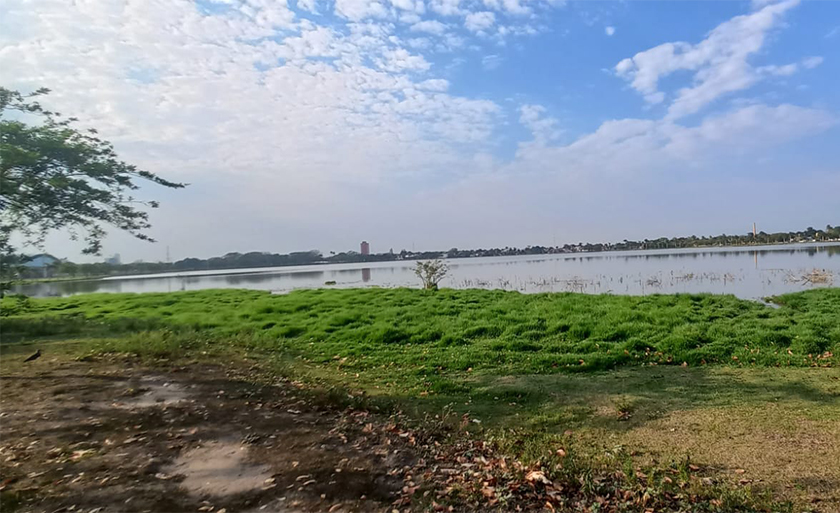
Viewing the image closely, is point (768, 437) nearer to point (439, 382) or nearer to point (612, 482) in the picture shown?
point (612, 482)

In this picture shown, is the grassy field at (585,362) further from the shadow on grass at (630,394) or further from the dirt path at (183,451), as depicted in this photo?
the dirt path at (183,451)

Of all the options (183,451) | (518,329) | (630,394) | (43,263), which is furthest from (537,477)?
(43,263)

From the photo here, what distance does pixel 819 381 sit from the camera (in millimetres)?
6730

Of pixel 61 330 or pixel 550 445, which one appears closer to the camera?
pixel 550 445

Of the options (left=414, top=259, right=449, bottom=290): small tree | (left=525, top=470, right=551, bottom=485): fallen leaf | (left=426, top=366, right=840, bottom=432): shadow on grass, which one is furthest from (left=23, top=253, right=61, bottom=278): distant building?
(left=414, top=259, right=449, bottom=290): small tree

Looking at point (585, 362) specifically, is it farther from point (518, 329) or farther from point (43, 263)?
point (43, 263)

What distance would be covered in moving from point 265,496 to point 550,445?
275 centimetres

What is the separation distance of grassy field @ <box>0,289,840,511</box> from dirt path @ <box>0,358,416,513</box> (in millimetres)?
1438

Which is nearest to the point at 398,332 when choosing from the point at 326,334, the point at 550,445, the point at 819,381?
the point at 326,334

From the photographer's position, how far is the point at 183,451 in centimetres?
429

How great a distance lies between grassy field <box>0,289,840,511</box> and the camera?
4633 mm

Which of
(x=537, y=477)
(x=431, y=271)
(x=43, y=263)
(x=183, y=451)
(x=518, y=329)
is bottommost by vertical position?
(x=518, y=329)

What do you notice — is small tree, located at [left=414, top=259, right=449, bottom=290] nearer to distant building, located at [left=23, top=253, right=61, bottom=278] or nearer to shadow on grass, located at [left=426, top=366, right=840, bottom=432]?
shadow on grass, located at [left=426, top=366, right=840, bottom=432]

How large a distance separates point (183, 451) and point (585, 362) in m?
6.55
